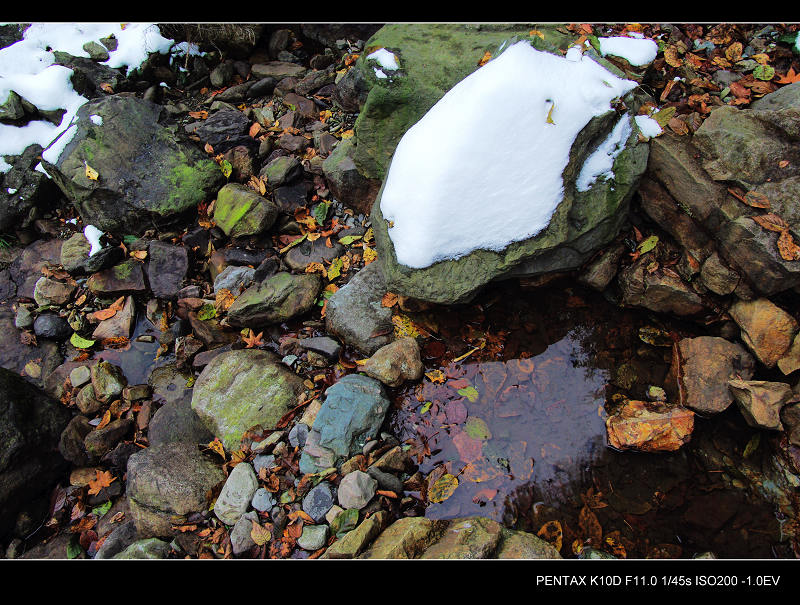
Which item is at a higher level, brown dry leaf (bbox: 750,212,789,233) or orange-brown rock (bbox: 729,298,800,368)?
brown dry leaf (bbox: 750,212,789,233)

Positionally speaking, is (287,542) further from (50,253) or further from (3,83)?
(3,83)

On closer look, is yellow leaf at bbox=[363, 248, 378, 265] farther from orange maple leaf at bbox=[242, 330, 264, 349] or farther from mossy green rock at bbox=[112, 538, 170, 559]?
mossy green rock at bbox=[112, 538, 170, 559]

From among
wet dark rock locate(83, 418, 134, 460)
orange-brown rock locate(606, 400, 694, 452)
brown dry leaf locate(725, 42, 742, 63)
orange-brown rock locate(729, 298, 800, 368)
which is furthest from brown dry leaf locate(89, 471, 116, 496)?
brown dry leaf locate(725, 42, 742, 63)

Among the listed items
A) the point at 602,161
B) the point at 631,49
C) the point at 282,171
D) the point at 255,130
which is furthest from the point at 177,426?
the point at 631,49

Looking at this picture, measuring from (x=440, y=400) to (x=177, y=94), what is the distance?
18.5 feet

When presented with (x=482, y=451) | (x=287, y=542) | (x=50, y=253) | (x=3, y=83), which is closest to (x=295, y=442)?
(x=287, y=542)

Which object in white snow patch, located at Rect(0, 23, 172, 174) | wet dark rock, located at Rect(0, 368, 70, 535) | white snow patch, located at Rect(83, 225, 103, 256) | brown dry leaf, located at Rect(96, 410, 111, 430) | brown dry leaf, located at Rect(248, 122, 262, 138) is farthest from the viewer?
brown dry leaf, located at Rect(248, 122, 262, 138)

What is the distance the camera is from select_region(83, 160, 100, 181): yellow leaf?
16.3 ft

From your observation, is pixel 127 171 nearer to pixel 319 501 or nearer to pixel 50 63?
pixel 50 63

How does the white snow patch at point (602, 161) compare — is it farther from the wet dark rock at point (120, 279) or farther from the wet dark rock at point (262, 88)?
the wet dark rock at point (120, 279)

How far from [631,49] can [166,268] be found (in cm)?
523

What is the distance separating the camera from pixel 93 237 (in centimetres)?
521

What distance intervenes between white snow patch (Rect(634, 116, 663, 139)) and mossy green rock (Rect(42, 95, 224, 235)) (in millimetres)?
4461

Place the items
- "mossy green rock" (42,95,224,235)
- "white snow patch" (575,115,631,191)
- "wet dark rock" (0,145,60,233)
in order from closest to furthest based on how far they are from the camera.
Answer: "white snow patch" (575,115,631,191), "mossy green rock" (42,95,224,235), "wet dark rock" (0,145,60,233)
